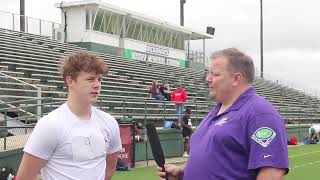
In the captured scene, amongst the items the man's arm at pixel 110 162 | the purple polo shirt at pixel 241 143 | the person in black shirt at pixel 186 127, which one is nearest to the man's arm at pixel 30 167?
the man's arm at pixel 110 162

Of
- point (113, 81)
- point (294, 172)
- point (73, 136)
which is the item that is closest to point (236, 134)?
point (73, 136)

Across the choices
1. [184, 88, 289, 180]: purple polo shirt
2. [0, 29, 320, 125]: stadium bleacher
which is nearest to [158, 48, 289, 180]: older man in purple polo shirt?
[184, 88, 289, 180]: purple polo shirt

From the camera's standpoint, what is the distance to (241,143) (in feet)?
9.50

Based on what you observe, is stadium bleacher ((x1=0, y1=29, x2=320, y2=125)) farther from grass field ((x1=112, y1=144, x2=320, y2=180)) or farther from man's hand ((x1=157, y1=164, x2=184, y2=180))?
man's hand ((x1=157, y1=164, x2=184, y2=180))

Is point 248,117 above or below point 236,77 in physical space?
below

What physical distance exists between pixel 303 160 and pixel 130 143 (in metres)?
6.03

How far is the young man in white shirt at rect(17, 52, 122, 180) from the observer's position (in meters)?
3.44

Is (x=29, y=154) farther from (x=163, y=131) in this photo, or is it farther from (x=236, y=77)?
(x=163, y=131)

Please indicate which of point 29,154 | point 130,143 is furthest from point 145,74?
point 29,154

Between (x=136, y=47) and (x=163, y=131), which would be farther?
(x=136, y=47)

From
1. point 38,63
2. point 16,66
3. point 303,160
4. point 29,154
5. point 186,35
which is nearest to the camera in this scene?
point 29,154

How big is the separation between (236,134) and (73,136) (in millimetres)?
1082

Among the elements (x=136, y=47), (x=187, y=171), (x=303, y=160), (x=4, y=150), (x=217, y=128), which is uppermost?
(x=136, y=47)

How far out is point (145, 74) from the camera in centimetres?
3164
